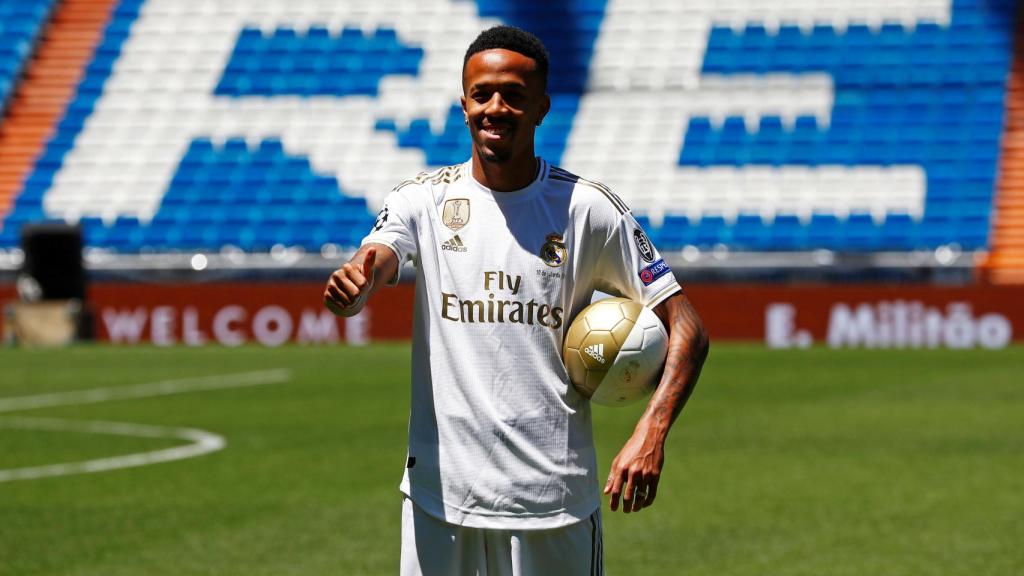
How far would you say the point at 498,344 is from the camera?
11.8 feet

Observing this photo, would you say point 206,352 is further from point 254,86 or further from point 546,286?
point 546,286

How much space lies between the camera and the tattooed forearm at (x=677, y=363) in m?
3.57

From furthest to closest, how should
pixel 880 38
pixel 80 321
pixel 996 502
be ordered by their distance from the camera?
1. pixel 880 38
2. pixel 80 321
3. pixel 996 502

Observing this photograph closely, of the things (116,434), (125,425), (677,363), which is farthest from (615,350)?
(125,425)

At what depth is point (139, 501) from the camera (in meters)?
9.46

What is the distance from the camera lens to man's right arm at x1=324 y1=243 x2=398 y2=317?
3270 mm

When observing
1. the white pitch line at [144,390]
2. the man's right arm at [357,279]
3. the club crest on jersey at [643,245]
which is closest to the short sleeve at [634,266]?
the club crest on jersey at [643,245]

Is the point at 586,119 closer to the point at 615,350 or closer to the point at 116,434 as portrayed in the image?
the point at 116,434

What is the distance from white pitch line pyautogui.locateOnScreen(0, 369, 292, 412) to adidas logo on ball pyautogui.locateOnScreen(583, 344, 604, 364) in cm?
1268

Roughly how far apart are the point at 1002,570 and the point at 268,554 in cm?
350

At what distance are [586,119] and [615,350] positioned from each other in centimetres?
2631

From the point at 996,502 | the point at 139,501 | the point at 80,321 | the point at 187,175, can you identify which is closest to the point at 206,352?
the point at 80,321

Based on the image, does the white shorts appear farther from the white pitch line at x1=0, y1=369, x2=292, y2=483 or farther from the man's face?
the white pitch line at x1=0, y1=369, x2=292, y2=483

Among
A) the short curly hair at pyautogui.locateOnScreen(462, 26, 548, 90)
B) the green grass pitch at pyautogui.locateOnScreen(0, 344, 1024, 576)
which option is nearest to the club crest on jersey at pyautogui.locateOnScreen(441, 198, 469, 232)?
the short curly hair at pyautogui.locateOnScreen(462, 26, 548, 90)
